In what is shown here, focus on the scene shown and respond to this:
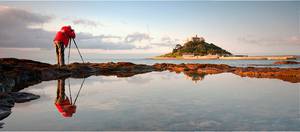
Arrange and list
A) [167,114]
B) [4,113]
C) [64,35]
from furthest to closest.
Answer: [64,35]
[167,114]
[4,113]

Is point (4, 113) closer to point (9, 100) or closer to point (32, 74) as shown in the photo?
point (9, 100)

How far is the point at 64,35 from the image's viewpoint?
3050 cm

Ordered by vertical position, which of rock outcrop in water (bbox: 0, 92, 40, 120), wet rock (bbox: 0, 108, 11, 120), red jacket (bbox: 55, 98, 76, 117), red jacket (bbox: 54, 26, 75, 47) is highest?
red jacket (bbox: 54, 26, 75, 47)

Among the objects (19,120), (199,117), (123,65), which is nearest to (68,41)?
(123,65)

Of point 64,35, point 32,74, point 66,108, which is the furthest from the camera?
point 64,35

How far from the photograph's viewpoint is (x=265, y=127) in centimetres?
904

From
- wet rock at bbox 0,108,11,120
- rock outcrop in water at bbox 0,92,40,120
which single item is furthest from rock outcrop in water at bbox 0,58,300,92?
wet rock at bbox 0,108,11,120

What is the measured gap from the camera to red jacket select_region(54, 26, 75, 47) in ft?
99.7

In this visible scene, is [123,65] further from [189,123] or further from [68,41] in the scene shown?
[189,123]

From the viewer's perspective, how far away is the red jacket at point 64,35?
1196 inches

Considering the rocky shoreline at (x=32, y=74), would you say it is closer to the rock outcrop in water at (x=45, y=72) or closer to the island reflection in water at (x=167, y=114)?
the rock outcrop in water at (x=45, y=72)

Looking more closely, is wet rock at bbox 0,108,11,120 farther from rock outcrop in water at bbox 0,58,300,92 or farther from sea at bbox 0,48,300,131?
rock outcrop in water at bbox 0,58,300,92

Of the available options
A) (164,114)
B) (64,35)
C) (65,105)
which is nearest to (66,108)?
(65,105)

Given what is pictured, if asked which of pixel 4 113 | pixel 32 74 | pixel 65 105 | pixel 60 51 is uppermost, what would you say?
pixel 60 51
